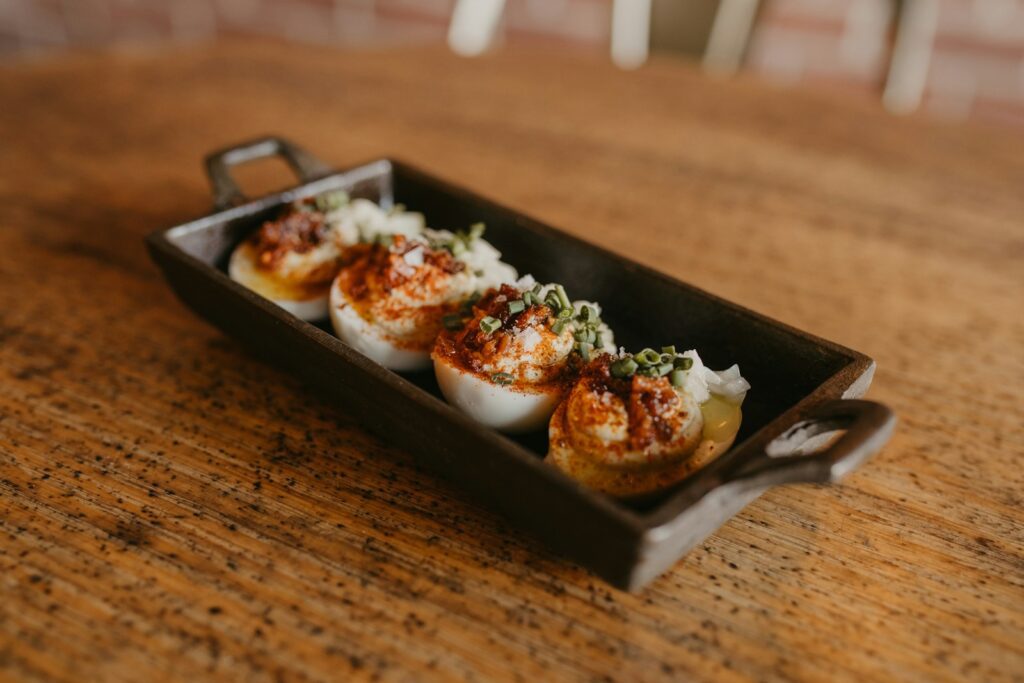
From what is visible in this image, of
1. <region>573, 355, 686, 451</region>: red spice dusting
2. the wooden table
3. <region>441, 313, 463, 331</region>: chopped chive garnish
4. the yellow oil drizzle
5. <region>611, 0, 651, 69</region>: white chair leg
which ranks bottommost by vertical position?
the wooden table

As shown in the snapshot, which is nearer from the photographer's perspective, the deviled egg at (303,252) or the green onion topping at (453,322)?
the green onion topping at (453,322)

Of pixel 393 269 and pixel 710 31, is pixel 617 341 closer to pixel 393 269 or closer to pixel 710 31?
pixel 393 269

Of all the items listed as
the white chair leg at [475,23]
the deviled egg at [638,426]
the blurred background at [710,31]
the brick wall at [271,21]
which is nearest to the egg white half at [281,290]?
the deviled egg at [638,426]

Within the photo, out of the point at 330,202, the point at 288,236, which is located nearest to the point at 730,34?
the point at 330,202

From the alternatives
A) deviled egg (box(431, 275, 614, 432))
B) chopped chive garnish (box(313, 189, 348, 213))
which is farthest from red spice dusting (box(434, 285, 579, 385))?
chopped chive garnish (box(313, 189, 348, 213))

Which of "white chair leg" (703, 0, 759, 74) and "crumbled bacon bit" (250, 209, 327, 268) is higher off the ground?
"white chair leg" (703, 0, 759, 74)

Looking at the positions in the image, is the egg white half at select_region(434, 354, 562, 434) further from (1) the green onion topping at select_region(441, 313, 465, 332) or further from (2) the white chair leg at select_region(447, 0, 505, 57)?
(2) the white chair leg at select_region(447, 0, 505, 57)

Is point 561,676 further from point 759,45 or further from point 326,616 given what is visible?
point 759,45

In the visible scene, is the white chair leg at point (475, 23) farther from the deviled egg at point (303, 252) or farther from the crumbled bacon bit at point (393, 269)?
the crumbled bacon bit at point (393, 269)
